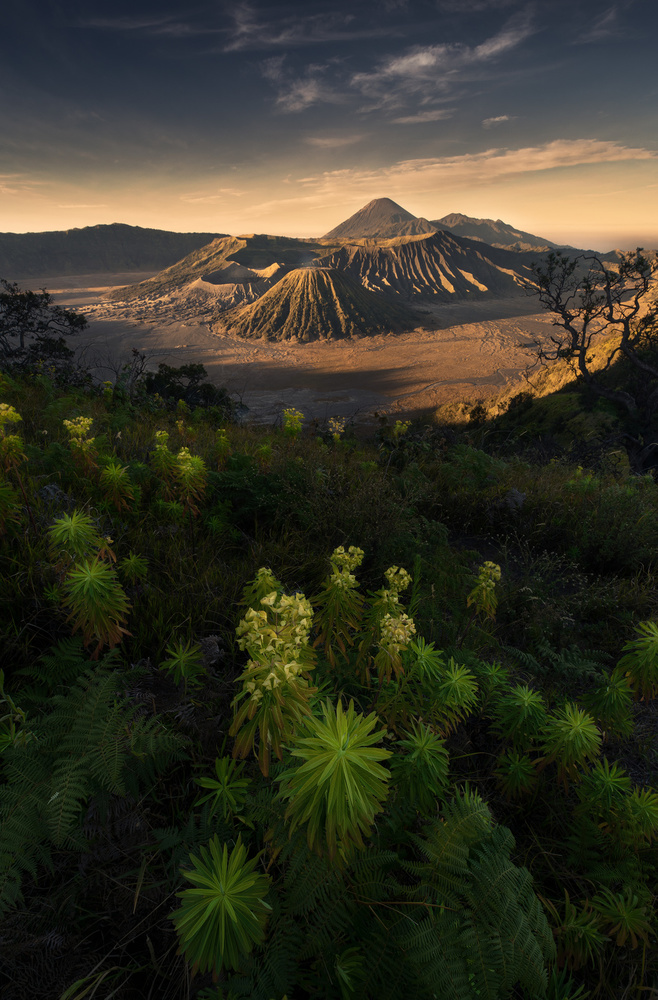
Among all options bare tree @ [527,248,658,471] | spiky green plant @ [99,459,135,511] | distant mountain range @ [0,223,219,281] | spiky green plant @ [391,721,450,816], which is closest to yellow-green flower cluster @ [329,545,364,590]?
spiky green plant @ [391,721,450,816]

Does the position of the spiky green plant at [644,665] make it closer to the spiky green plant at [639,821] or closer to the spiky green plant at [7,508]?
the spiky green plant at [639,821]

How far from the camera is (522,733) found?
7.30 ft

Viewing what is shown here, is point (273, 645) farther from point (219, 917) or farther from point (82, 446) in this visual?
point (82, 446)

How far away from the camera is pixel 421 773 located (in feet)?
5.72

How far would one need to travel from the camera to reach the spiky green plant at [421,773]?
1718 millimetres

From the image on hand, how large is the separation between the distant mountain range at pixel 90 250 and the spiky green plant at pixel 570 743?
615 ft

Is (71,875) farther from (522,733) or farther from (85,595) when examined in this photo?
(522,733)

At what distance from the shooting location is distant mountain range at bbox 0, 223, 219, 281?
149 meters

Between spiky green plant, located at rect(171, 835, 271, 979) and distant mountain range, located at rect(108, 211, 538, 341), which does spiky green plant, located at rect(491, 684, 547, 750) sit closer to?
spiky green plant, located at rect(171, 835, 271, 979)

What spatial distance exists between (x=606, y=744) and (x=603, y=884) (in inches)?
41.3

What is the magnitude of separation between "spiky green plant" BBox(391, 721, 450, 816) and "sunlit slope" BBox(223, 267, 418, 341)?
73.8 meters

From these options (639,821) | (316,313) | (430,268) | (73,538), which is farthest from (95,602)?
(430,268)

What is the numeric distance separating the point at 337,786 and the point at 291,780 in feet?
0.91

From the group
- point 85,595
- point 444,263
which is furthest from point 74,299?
point 85,595
